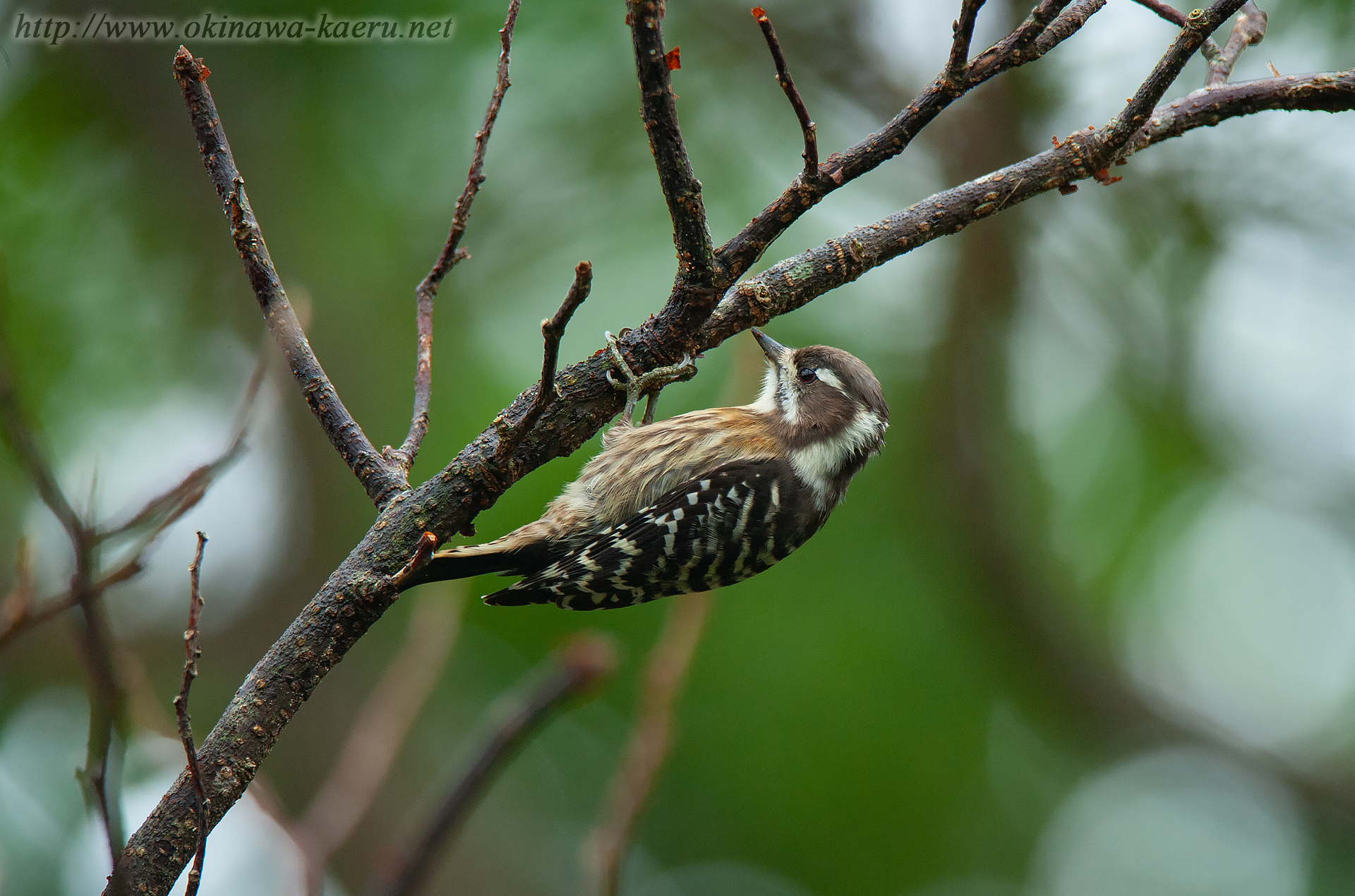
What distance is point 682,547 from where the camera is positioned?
3.26 m

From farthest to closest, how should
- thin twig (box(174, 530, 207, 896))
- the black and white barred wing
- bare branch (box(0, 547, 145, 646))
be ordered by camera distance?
the black and white barred wing
thin twig (box(174, 530, 207, 896))
bare branch (box(0, 547, 145, 646))


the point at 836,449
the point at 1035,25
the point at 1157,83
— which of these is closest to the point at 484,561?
the point at 836,449

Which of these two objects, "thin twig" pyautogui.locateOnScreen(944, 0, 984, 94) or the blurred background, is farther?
the blurred background

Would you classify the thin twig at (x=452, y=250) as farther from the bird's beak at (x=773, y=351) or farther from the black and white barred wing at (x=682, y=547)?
the bird's beak at (x=773, y=351)

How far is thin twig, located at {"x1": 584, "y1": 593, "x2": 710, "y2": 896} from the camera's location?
1.97 meters

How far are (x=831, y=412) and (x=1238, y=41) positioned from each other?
169 cm

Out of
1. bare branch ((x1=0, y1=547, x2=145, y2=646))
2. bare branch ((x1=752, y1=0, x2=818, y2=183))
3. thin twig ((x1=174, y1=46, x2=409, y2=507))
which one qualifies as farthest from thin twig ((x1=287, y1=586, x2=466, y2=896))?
bare branch ((x1=752, y1=0, x2=818, y2=183))

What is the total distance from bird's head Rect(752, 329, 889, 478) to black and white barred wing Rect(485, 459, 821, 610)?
0.80 feet

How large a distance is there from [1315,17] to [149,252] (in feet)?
22.8

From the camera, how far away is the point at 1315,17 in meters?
5.20

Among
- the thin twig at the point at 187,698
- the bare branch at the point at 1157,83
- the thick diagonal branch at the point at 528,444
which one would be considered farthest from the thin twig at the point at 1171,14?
the thin twig at the point at 187,698

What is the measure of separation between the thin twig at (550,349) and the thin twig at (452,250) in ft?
1.26

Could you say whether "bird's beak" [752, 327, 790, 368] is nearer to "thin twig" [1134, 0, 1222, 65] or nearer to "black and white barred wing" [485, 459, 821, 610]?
"black and white barred wing" [485, 459, 821, 610]

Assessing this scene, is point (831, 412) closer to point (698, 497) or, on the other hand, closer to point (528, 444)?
point (698, 497)
